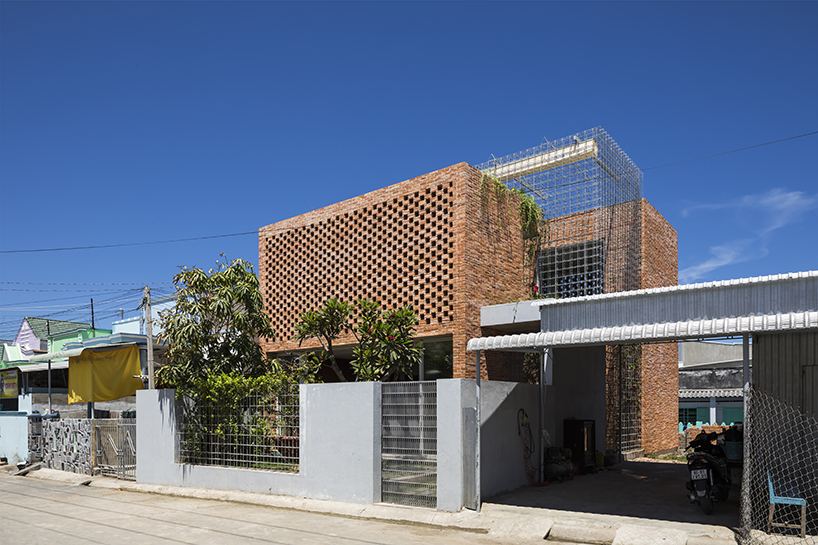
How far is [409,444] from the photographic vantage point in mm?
10969

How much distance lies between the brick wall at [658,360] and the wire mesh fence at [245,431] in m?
11.1

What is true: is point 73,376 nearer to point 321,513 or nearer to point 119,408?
point 119,408

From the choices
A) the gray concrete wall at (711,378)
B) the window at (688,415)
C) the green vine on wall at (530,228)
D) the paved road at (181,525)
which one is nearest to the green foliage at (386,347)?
the paved road at (181,525)

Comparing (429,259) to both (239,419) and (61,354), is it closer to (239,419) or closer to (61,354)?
(239,419)

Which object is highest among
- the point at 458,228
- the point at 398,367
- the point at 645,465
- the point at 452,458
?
the point at 458,228

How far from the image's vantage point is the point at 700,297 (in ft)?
36.0

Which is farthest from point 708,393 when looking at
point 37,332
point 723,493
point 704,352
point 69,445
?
point 37,332

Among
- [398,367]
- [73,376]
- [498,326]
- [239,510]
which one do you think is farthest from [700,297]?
[73,376]

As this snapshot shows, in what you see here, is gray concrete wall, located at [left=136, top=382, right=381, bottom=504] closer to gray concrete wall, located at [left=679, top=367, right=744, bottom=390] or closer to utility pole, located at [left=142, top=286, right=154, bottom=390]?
utility pole, located at [left=142, top=286, right=154, bottom=390]

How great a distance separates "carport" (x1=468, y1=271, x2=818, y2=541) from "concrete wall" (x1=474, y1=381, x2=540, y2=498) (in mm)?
1439

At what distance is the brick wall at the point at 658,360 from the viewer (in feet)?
63.2

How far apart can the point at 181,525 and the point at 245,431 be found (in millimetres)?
3120

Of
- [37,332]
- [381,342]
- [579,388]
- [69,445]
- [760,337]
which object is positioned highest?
[760,337]

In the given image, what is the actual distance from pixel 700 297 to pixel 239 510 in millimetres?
8823
